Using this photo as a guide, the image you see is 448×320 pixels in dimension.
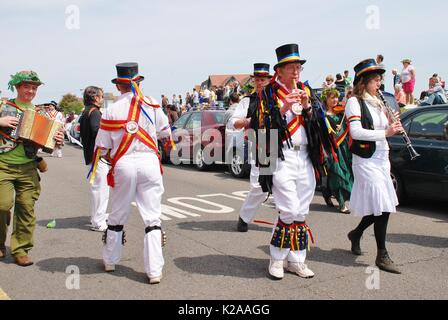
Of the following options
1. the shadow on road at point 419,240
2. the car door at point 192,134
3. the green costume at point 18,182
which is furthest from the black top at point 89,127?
the car door at point 192,134

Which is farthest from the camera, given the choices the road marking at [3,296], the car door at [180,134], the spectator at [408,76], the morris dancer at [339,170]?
the spectator at [408,76]

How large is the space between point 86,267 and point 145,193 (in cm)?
110

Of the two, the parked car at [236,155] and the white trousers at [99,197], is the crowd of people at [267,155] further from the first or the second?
the parked car at [236,155]

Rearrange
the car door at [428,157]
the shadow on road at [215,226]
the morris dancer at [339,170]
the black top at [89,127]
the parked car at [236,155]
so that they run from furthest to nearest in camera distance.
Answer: the parked car at [236,155] → the morris dancer at [339,170] → the car door at [428,157] → the shadow on road at [215,226] → the black top at [89,127]

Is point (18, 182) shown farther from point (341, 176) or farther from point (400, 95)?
point (400, 95)

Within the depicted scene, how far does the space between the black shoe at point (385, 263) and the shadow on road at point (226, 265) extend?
1106 mm

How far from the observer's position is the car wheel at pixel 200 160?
1279 centimetres

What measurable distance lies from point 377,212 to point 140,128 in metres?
2.42

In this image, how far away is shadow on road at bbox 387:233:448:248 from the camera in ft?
18.4

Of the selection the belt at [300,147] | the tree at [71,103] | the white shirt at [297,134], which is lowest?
the belt at [300,147]

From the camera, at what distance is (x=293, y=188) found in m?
4.33

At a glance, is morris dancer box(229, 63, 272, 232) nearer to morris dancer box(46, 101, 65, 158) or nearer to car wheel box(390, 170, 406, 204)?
morris dancer box(46, 101, 65, 158)

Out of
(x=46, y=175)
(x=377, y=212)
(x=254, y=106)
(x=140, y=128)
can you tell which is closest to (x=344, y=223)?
(x=377, y=212)

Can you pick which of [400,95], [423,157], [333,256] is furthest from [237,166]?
[400,95]
